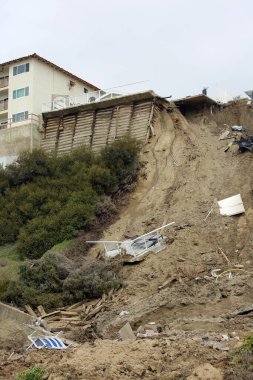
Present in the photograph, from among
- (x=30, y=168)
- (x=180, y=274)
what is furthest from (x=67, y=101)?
(x=180, y=274)

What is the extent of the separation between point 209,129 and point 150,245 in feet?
39.7

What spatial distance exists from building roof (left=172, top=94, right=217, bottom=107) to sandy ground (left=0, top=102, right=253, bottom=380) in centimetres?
75

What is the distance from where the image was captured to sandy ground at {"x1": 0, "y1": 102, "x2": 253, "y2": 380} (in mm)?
10953

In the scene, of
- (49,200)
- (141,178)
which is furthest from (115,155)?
(49,200)

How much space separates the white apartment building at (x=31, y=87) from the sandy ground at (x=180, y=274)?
34.3ft

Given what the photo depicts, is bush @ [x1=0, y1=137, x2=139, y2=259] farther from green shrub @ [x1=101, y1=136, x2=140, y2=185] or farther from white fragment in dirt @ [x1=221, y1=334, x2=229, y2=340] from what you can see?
white fragment in dirt @ [x1=221, y1=334, x2=229, y2=340]

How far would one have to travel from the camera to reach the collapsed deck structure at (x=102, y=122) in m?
32.9

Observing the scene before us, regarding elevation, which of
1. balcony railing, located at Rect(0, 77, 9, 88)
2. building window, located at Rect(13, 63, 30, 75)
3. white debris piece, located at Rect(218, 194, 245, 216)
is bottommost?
white debris piece, located at Rect(218, 194, 245, 216)

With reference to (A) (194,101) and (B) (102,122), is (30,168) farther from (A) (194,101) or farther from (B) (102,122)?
(A) (194,101)

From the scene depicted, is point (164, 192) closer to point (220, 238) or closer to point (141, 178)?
point (141, 178)

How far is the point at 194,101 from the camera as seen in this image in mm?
34875

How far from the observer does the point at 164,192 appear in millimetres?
28953

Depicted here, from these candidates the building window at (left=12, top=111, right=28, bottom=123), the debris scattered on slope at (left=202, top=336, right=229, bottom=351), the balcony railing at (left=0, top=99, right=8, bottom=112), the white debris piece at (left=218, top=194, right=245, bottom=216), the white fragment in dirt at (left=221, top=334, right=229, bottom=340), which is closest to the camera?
the debris scattered on slope at (left=202, top=336, right=229, bottom=351)

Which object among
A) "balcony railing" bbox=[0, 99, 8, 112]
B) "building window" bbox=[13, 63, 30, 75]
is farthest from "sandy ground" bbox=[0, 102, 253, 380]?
"balcony railing" bbox=[0, 99, 8, 112]
